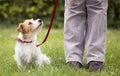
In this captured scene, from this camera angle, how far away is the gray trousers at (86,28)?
5227 millimetres

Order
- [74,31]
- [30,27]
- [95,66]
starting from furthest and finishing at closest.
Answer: [30,27]
[74,31]
[95,66]

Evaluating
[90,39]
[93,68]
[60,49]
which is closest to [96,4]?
[90,39]

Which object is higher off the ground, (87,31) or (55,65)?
(87,31)

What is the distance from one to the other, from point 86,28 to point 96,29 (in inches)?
10.0

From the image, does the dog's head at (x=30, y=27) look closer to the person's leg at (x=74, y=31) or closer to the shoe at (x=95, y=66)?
the person's leg at (x=74, y=31)

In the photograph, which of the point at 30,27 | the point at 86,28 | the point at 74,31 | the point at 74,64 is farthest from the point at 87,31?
the point at 30,27

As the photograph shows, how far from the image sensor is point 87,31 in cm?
538

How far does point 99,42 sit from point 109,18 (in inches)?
307

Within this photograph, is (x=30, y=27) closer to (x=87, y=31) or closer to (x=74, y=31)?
(x=74, y=31)

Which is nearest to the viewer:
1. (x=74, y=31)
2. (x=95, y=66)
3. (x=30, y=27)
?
(x=95, y=66)

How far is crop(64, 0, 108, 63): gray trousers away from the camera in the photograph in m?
5.23

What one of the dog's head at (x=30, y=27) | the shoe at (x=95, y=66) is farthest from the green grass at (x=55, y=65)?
the dog's head at (x=30, y=27)

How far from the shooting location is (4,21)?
42.8ft

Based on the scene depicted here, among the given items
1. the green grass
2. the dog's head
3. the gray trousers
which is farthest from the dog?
the gray trousers
